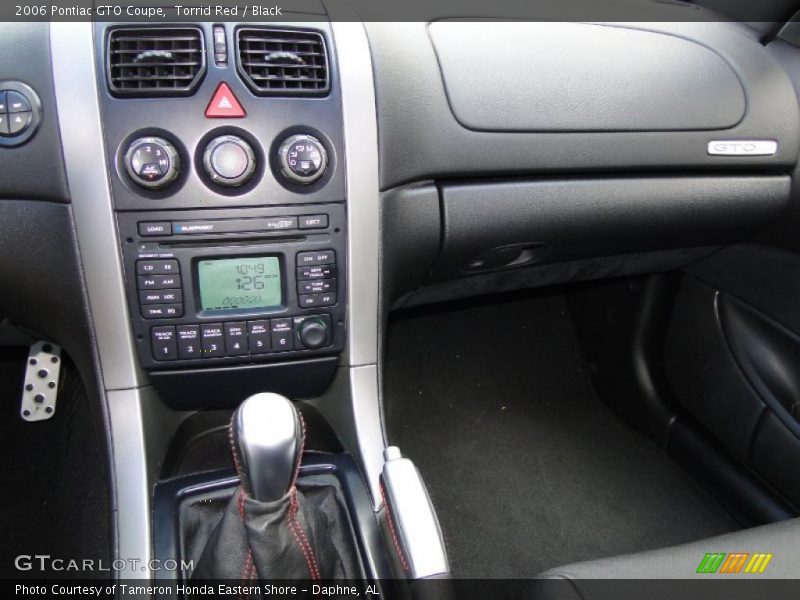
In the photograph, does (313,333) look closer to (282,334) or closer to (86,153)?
(282,334)

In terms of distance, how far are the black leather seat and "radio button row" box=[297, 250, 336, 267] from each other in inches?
20.7

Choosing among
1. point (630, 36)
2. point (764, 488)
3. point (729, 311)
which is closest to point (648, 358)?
point (729, 311)

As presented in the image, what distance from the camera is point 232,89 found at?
104 centimetres

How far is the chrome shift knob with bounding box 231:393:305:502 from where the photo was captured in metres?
0.80

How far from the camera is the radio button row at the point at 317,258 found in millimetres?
1097

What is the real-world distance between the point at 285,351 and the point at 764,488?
1139 millimetres

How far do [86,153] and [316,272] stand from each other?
35 centimetres

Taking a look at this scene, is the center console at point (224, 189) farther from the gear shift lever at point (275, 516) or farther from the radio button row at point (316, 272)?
the gear shift lever at point (275, 516)

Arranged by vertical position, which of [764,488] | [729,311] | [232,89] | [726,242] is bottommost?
[764,488]

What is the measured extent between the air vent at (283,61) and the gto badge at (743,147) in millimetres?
720

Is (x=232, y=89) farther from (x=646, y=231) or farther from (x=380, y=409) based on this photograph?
(x=646, y=231)

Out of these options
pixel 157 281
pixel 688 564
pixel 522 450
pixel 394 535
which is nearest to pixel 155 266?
pixel 157 281

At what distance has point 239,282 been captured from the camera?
108 centimetres

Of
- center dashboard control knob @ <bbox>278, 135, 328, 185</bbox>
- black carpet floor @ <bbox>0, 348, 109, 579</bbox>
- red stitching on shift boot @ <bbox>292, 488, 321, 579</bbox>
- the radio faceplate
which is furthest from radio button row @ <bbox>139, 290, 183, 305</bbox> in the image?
black carpet floor @ <bbox>0, 348, 109, 579</bbox>
